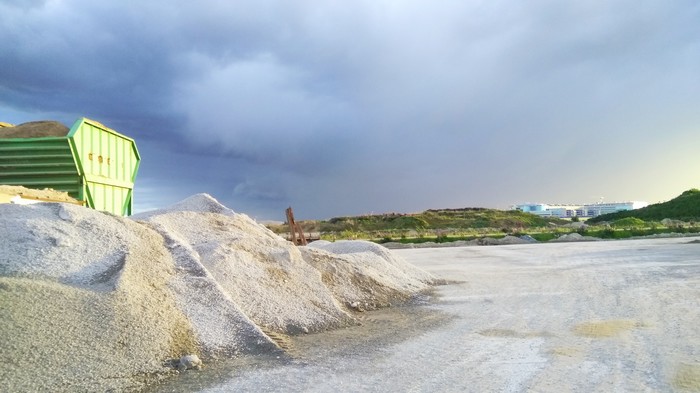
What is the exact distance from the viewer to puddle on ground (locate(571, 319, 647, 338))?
20.9ft

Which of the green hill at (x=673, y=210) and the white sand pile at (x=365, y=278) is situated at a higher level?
the green hill at (x=673, y=210)

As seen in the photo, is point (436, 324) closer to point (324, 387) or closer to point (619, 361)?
point (619, 361)

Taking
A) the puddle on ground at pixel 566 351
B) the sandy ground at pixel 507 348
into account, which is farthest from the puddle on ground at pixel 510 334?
the puddle on ground at pixel 566 351

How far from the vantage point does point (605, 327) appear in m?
6.73

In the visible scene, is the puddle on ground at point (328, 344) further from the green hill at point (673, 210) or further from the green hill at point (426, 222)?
the green hill at point (673, 210)

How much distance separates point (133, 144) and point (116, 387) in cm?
725

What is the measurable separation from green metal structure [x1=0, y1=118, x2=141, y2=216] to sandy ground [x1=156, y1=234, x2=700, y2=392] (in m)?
5.16

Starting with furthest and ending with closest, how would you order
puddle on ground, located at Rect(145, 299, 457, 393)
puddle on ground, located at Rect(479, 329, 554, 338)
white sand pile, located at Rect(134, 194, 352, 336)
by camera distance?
white sand pile, located at Rect(134, 194, 352, 336), puddle on ground, located at Rect(479, 329, 554, 338), puddle on ground, located at Rect(145, 299, 457, 393)

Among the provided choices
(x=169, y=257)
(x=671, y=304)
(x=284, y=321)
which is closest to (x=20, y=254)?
(x=169, y=257)

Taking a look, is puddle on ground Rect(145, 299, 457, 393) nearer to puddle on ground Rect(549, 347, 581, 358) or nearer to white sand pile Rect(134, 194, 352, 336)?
white sand pile Rect(134, 194, 352, 336)

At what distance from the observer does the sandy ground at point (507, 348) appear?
4.55 metres

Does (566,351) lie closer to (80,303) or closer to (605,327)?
(605,327)

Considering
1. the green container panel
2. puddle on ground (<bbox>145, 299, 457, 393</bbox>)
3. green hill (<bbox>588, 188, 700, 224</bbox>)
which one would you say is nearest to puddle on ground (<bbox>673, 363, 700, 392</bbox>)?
puddle on ground (<bbox>145, 299, 457, 393</bbox>)

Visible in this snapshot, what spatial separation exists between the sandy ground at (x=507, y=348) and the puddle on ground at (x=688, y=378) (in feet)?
0.05
